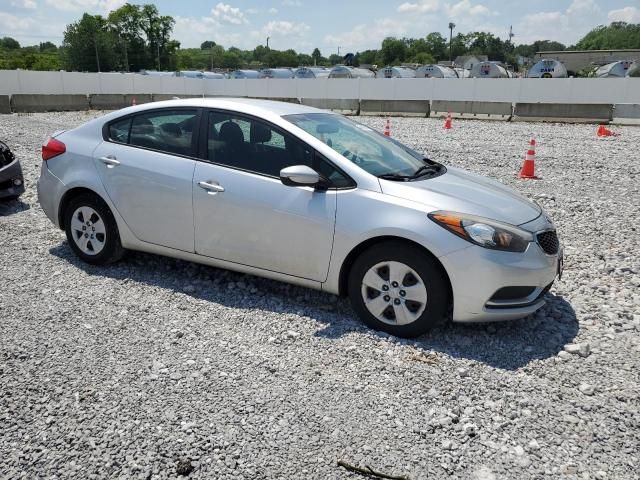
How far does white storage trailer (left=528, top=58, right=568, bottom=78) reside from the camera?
41.0 metres

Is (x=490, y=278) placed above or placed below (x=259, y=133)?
below

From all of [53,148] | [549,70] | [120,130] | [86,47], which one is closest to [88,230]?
[53,148]

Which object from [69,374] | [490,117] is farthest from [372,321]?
[490,117]

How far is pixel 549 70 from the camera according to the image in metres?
41.2

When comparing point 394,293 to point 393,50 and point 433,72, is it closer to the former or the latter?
point 433,72

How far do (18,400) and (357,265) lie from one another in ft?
7.63

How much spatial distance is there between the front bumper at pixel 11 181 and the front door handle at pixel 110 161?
3081 millimetres

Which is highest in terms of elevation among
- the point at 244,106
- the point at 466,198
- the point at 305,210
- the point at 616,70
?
the point at 616,70

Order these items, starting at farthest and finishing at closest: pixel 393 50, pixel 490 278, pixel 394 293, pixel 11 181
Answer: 1. pixel 393 50
2. pixel 11 181
3. pixel 394 293
4. pixel 490 278

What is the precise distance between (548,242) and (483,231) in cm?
65

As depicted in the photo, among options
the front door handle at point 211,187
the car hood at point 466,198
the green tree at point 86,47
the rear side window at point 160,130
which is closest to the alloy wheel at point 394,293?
the car hood at point 466,198

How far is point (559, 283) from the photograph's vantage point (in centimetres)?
527

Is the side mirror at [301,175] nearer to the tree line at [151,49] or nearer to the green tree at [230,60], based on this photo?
the tree line at [151,49]

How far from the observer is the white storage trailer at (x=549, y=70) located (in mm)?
41000
